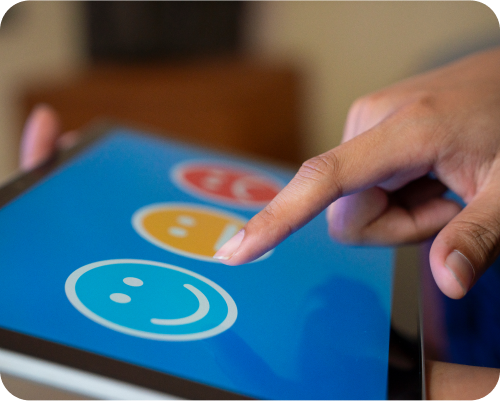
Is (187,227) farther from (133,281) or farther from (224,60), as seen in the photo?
(224,60)

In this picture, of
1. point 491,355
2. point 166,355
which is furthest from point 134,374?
point 491,355

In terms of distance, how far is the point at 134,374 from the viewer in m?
0.32

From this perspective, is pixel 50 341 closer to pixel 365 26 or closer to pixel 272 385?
pixel 272 385

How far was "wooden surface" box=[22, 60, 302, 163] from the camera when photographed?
5.77ft

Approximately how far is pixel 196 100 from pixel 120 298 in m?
1.63

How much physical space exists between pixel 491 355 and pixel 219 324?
326mm

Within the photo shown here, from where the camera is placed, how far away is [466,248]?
43 cm

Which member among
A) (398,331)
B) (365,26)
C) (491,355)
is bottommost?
(365,26)

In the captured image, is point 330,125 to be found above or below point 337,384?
below

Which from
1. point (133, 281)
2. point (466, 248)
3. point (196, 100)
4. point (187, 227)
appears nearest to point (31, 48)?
point (196, 100)

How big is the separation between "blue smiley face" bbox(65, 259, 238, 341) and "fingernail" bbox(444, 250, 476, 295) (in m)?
0.19

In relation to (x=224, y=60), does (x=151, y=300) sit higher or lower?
higher

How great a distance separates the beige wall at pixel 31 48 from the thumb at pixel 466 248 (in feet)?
5.64

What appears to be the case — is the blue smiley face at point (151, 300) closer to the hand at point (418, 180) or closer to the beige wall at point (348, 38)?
the hand at point (418, 180)
